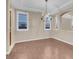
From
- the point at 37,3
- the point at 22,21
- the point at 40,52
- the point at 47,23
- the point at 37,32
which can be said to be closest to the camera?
the point at 40,52

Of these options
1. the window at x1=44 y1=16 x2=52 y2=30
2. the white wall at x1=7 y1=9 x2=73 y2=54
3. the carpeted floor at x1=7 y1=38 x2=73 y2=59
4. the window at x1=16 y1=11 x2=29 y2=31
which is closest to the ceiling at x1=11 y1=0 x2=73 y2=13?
the window at x1=16 y1=11 x2=29 y2=31

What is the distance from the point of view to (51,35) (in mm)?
11078

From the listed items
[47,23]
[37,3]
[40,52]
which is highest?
[37,3]

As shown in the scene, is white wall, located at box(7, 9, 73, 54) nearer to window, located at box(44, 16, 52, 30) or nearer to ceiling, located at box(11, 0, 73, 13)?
window, located at box(44, 16, 52, 30)

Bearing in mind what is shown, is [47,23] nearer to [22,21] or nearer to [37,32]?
[37,32]

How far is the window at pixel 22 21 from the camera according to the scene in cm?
816

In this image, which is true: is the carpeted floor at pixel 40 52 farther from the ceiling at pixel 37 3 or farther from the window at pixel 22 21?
the window at pixel 22 21

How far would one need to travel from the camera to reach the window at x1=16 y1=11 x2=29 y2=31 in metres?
8.16

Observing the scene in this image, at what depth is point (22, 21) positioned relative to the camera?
8477mm

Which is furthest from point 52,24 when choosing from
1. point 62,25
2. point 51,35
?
point 62,25

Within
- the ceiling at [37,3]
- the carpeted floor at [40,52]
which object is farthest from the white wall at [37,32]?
the carpeted floor at [40,52]

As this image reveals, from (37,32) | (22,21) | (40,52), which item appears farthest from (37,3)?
A: (40,52)

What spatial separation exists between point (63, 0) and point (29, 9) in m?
3.31
